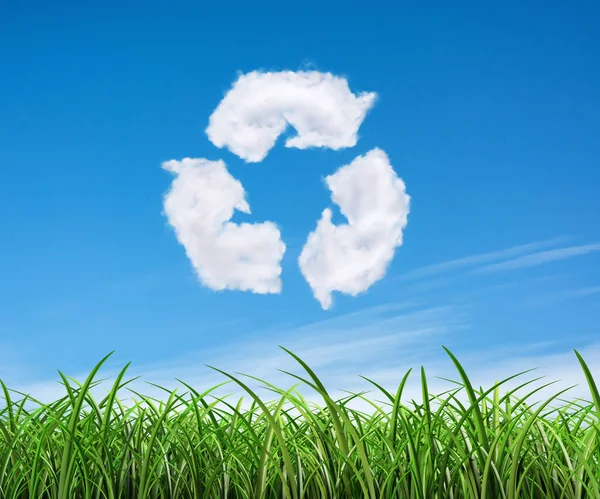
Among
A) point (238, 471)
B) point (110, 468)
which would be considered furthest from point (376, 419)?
point (110, 468)

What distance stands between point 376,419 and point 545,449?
0.85 m

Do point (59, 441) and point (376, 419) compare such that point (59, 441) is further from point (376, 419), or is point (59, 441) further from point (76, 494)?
point (376, 419)

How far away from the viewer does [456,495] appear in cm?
258

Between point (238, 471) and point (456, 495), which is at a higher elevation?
point (238, 471)

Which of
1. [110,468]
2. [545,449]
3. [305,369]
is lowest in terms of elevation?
[545,449]

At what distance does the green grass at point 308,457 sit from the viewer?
2.43m

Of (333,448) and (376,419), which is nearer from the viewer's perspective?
(333,448)

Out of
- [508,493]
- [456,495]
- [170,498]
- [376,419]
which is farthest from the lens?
[376,419]

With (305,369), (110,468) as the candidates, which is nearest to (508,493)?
(305,369)

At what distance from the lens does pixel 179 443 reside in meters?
2.81

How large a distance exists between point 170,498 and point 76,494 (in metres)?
0.43

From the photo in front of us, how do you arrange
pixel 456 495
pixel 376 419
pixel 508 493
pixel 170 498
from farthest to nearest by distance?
pixel 376 419, pixel 170 498, pixel 456 495, pixel 508 493

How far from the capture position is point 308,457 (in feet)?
8.88

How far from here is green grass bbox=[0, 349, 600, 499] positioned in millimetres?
2426
